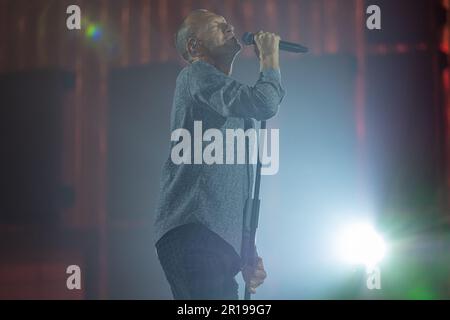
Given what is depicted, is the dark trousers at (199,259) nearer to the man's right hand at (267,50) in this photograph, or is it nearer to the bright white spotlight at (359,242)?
the man's right hand at (267,50)

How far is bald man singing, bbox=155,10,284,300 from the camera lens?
1861 mm

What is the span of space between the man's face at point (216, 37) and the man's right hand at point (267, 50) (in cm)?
10

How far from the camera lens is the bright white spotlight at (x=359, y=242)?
2459mm

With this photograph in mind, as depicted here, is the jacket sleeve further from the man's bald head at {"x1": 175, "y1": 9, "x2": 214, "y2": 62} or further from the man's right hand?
the man's bald head at {"x1": 175, "y1": 9, "x2": 214, "y2": 62}

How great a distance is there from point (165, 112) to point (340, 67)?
75 cm

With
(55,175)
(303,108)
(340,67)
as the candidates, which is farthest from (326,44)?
(55,175)

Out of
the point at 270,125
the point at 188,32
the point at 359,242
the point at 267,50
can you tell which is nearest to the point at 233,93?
the point at 267,50

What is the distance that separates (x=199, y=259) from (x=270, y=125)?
84 centimetres

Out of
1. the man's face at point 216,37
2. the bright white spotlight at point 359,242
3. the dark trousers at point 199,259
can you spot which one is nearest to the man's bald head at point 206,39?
the man's face at point 216,37

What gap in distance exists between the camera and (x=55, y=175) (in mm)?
2557

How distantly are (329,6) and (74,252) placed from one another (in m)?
1.48
